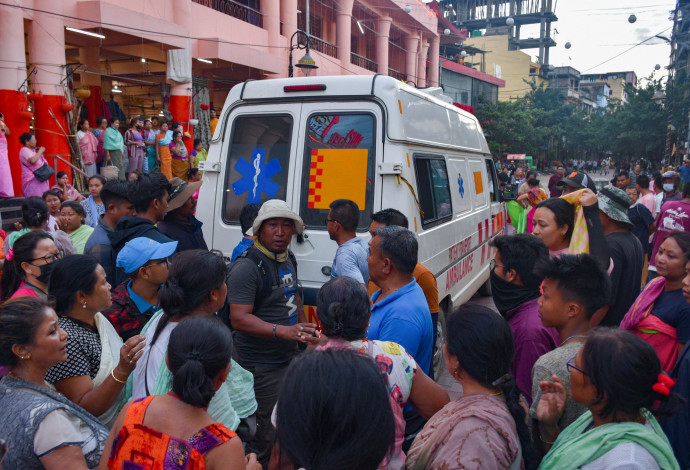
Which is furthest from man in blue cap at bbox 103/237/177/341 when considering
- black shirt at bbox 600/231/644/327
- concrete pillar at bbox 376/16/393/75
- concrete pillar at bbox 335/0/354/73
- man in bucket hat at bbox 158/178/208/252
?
concrete pillar at bbox 376/16/393/75

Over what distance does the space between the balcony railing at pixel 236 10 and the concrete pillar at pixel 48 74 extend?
532 cm

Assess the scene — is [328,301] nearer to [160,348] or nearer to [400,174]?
[160,348]

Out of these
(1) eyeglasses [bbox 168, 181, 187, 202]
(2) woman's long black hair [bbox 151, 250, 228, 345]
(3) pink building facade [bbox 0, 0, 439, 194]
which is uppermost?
(3) pink building facade [bbox 0, 0, 439, 194]

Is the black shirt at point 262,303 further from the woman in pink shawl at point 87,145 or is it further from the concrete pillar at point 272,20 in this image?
the concrete pillar at point 272,20

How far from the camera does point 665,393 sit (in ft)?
5.12

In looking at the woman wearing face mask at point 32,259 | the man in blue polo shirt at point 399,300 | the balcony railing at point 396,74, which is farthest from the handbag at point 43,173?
the balcony railing at point 396,74

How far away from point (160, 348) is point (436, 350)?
Result: 2.95 meters

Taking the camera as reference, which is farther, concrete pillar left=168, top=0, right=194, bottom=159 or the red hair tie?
concrete pillar left=168, top=0, right=194, bottom=159

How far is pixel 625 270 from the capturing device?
11.0 feet

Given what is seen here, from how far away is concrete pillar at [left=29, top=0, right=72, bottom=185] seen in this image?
947cm

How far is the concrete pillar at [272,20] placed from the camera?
1582 centimetres

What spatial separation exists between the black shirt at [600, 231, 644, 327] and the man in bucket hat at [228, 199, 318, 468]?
2.08 m

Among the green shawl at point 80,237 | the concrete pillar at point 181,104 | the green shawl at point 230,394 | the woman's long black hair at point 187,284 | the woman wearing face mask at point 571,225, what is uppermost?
the concrete pillar at point 181,104

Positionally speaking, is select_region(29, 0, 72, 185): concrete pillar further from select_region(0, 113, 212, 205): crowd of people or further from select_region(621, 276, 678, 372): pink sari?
select_region(621, 276, 678, 372): pink sari
